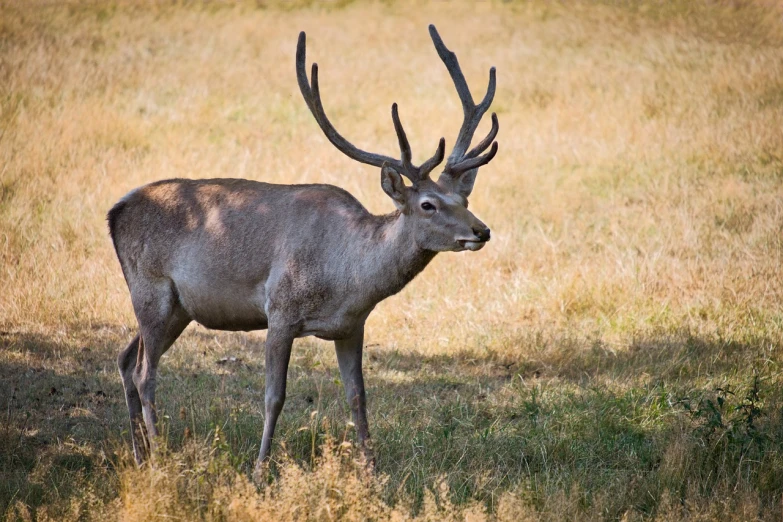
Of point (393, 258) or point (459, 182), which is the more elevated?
point (459, 182)

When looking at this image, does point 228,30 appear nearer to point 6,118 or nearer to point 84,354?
point 6,118

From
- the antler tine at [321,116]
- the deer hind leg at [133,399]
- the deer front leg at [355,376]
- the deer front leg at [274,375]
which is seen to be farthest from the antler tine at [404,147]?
the deer hind leg at [133,399]

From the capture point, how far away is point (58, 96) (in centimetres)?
1466

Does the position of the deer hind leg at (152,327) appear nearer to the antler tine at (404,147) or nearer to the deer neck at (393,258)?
the deer neck at (393,258)

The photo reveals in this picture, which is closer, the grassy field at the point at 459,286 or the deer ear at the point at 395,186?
the grassy field at the point at 459,286

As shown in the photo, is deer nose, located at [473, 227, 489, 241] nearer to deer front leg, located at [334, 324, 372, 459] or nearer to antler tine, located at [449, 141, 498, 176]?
antler tine, located at [449, 141, 498, 176]

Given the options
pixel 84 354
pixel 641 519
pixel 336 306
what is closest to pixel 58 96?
pixel 84 354

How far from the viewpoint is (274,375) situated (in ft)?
18.5

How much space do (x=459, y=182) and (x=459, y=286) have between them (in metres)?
3.61

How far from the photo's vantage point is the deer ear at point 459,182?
564cm

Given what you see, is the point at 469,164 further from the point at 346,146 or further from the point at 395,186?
the point at 346,146

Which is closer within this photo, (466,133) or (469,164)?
(469,164)

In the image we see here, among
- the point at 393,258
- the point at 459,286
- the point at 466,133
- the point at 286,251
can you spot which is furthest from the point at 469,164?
the point at 459,286

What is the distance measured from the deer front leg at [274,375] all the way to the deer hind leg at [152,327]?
838 millimetres
